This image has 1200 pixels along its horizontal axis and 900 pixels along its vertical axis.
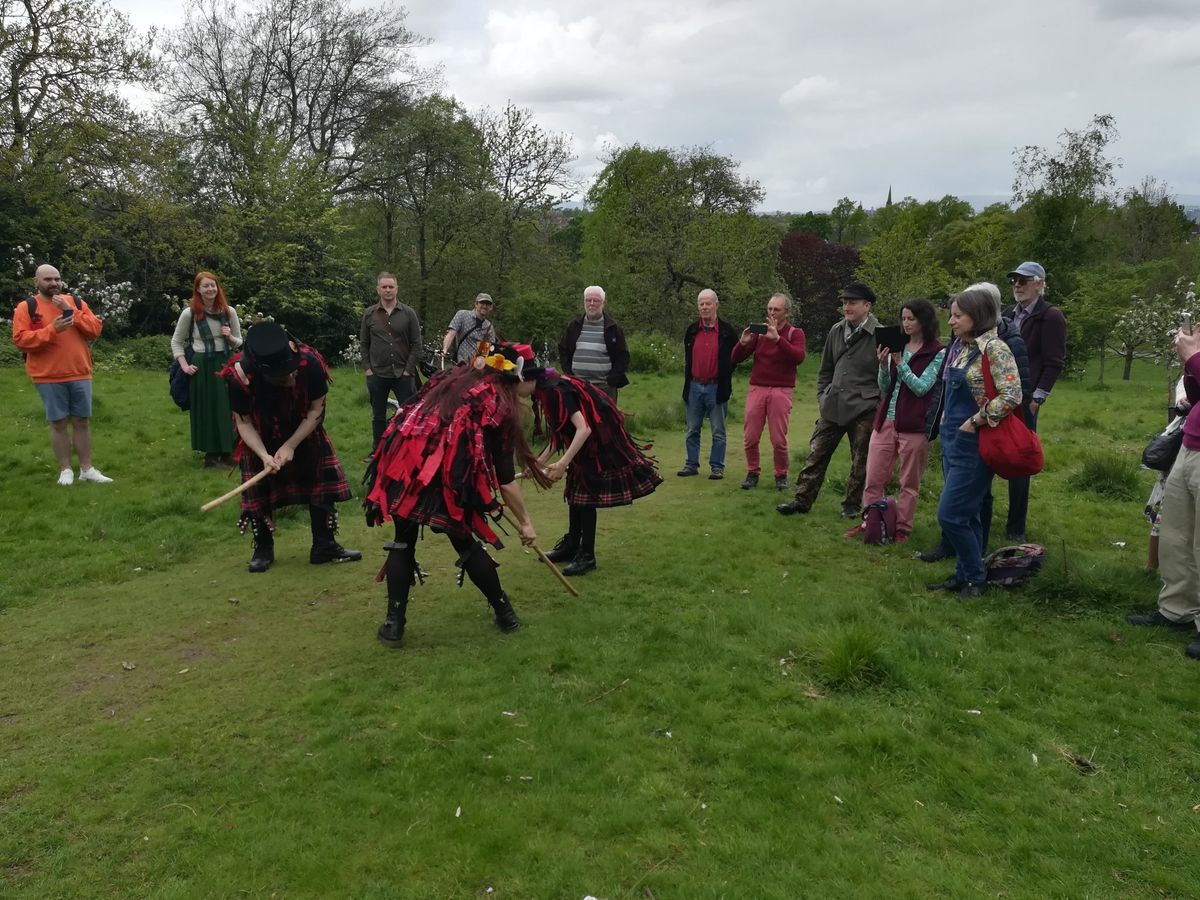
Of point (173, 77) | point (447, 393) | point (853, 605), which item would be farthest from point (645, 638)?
point (173, 77)

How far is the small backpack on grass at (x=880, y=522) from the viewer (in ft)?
22.1

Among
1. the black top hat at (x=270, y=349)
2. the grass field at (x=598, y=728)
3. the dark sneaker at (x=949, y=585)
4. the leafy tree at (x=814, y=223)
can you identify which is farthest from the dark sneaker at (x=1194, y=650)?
the leafy tree at (x=814, y=223)

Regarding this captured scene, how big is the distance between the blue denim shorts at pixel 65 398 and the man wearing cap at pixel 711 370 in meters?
6.02

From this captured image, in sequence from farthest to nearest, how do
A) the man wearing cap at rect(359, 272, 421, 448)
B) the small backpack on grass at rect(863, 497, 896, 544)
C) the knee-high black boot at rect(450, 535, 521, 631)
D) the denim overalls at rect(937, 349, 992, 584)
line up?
the man wearing cap at rect(359, 272, 421, 448)
the small backpack on grass at rect(863, 497, 896, 544)
the denim overalls at rect(937, 349, 992, 584)
the knee-high black boot at rect(450, 535, 521, 631)

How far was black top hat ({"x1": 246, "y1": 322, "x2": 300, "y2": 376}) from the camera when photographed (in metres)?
5.26

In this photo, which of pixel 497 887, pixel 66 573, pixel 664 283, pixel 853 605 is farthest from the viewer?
pixel 664 283

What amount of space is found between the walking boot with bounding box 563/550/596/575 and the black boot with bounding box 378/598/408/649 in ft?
5.18

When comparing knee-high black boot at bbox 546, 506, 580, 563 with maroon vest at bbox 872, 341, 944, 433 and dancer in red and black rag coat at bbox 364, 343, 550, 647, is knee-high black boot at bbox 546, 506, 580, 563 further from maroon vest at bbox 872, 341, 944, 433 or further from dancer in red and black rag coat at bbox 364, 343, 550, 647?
maroon vest at bbox 872, 341, 944, 433

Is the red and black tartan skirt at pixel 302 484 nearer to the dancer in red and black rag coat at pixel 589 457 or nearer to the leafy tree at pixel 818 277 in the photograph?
the dancer in red and black rag coat at pixel 589 457

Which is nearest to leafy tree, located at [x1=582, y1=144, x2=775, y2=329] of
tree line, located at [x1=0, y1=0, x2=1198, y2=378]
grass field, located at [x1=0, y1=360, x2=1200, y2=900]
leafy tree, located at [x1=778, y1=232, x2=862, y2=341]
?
tree line, located at [x1=0, y1=0, x2=1198, y2=378]

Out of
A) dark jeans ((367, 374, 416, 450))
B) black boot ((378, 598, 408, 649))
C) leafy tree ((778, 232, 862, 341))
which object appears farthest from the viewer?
leafy tree ((778, 232, 862, 341))

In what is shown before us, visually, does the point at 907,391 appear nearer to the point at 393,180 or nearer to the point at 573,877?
the point at 573,877

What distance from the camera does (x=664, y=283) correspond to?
26.2m

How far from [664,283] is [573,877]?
2443 centimetres
